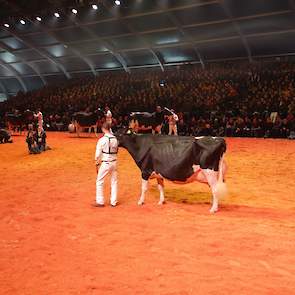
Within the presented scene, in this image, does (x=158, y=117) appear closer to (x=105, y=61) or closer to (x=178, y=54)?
(x=178, y=54)

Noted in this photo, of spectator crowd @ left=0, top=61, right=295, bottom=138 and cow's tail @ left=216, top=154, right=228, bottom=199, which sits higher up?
spectator crowd @ left=0, top=61, right=295, bottom=138

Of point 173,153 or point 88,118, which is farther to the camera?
point 88,118

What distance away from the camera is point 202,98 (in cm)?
2497

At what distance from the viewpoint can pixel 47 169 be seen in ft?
44.3

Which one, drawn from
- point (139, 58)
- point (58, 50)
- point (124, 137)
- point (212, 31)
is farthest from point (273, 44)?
point (124, 137)

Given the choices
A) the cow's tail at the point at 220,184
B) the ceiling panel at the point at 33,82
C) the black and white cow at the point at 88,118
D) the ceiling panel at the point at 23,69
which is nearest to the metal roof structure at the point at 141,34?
the ceiling panel at the point at 23,69

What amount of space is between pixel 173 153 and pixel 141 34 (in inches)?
967

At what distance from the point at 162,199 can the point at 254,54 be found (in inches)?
895

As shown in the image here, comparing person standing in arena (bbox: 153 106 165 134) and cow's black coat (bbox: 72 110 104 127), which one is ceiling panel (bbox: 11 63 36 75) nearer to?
cow's black coat (bbox: 72 110 104 127)

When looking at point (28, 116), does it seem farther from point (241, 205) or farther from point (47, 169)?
point (241, 205)

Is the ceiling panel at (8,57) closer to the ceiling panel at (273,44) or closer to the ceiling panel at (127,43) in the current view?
the ceiling panel at (127,43)

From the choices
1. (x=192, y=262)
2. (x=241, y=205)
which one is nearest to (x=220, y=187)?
(x=241, y=205)

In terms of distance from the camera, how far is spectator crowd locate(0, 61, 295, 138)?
22531mm

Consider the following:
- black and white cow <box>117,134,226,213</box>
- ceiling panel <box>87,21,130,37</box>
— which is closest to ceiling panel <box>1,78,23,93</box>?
ceiling panel <box>87,21,130,37</box>
